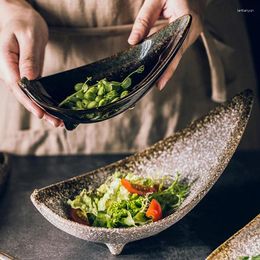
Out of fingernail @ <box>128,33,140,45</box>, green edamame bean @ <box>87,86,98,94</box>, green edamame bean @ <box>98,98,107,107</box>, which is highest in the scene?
fingernail @ <box>128,33,140,45</box>

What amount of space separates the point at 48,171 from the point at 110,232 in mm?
479

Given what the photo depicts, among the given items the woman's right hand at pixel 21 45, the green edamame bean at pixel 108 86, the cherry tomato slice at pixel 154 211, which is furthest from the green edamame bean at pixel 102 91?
the cherry tomato slice at pixel 154 211

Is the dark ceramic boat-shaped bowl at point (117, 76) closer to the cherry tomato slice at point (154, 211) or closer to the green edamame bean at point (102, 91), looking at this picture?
the green edamame bean at point (102, 91)

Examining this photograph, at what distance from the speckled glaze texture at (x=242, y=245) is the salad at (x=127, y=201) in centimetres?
17

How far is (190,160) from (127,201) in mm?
264

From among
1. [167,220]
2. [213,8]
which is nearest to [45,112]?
[167,220]

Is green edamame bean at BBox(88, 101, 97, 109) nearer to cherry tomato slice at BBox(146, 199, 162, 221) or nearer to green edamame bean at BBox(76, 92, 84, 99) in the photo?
green edamame bean at BBox(76, 92, 84, 99)

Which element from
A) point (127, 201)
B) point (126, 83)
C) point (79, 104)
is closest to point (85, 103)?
point (79, 104)

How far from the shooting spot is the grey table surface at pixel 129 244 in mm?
1380

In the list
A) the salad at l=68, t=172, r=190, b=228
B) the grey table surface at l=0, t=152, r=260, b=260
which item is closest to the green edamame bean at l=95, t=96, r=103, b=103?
the salad at l=68, t=172, r=190, b=228

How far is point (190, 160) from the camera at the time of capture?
1.58 metres

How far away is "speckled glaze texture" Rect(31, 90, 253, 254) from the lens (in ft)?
4.59

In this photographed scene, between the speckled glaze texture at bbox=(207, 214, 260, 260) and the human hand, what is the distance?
0.43m

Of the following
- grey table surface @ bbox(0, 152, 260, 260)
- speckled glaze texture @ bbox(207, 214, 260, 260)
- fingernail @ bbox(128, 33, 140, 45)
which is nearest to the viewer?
speckled glaze texture @ bbox(207, 214, 260, 260)
